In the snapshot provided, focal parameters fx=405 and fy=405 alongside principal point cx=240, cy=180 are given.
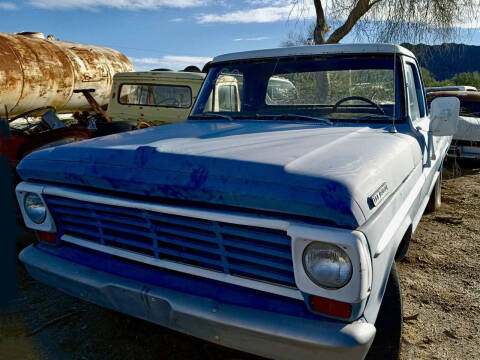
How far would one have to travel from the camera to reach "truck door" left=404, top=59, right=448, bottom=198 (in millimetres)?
2871

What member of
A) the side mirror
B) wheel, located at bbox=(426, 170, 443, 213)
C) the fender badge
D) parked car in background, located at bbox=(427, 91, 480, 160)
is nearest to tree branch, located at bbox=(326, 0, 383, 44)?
parked car in background, located at bbox=(427, 91, 480, 160)

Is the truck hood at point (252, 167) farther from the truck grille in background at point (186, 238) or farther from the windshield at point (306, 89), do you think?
the windshield at point (306, 89)

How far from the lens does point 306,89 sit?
3141mm

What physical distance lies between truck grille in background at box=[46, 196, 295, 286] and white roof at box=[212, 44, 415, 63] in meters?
1.88

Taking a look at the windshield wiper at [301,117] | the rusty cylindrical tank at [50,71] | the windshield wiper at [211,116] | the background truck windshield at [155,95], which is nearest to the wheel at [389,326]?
the windshield wiper at [301,117]

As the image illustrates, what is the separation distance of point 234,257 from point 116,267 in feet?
2.19

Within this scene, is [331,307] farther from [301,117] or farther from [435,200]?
[435,200]

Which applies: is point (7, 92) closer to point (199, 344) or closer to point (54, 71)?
point (54, 71)

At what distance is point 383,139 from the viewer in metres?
2.29

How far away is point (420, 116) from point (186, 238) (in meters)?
2.40

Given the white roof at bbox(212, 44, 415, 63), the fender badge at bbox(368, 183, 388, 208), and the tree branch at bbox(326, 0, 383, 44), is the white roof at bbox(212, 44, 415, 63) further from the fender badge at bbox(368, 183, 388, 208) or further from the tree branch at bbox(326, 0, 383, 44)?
the tree branch at bbox(326, 0, 383, 44)

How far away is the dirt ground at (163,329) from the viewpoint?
2.38 metres

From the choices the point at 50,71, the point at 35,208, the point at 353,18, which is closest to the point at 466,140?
the point at 353,18

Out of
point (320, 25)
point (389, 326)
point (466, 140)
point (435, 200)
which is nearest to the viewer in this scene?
point (389, 326)
